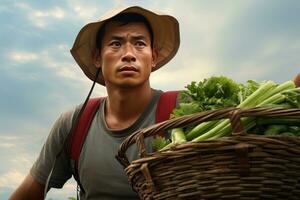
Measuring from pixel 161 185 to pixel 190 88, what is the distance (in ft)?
1.98

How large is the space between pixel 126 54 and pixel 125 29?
1.05 feet

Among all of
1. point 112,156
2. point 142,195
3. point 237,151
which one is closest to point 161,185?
point 142,195

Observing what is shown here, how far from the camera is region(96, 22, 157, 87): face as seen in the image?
13.9 ft

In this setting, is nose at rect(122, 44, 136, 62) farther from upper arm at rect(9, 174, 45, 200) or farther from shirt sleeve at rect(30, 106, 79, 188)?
upper arm at rect(9, 174, 45, 200)

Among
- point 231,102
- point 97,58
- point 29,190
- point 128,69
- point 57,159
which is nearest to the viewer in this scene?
point 231,102

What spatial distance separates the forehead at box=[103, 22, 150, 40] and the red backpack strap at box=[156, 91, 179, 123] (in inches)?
23.8

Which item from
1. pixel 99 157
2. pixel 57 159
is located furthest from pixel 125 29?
pixel 57 159

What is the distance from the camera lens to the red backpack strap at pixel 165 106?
4.18 meters

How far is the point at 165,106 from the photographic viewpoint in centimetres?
426

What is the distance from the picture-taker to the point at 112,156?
4281mm

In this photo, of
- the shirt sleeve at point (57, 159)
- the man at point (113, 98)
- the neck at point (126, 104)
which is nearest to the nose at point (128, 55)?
the man at point (113, 98)

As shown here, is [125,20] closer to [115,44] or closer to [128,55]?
[115,44]

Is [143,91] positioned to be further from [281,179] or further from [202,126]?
[281,179]

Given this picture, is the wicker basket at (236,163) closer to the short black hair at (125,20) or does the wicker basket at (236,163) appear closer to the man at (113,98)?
the man at (113,98)
